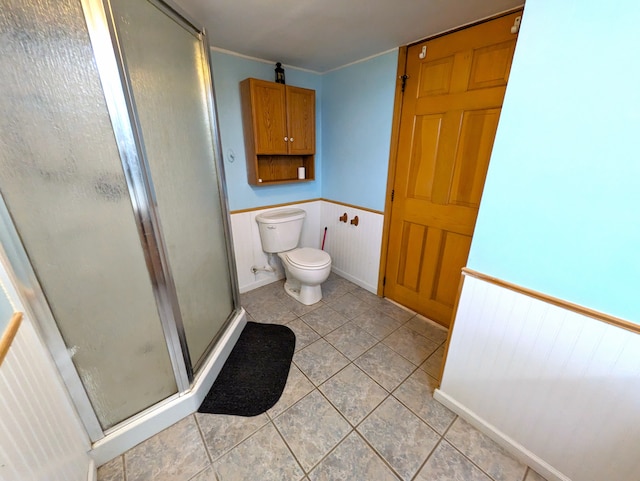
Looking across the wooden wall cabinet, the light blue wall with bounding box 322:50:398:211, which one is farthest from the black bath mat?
the light blue wall with bounding box 322:50:398:211

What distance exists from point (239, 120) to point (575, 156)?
207cm

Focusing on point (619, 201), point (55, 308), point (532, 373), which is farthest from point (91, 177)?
point (532, 373)

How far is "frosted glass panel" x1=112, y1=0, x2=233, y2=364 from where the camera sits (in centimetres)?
96

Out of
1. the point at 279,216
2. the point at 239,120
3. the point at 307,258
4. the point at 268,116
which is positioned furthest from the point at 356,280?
the point at 239,120

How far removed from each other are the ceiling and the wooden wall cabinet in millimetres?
275

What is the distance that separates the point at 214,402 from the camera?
139 centimetres

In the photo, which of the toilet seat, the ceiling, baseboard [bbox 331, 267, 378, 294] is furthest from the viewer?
baseboard [bbox 331, 267, 378, 294]

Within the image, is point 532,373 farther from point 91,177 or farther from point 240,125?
point 240,125

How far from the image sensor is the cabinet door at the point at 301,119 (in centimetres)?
214

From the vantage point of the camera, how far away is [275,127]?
209cm

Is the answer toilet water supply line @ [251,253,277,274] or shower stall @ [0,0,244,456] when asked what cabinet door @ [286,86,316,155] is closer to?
shower stall @ [0,0,244,456]

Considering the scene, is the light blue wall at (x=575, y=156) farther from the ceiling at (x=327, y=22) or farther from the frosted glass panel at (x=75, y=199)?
the frosted glass panel at (x=75, y=199)

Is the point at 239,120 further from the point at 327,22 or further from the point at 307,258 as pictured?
the point at 307,258

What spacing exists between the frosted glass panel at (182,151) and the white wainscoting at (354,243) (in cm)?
126
